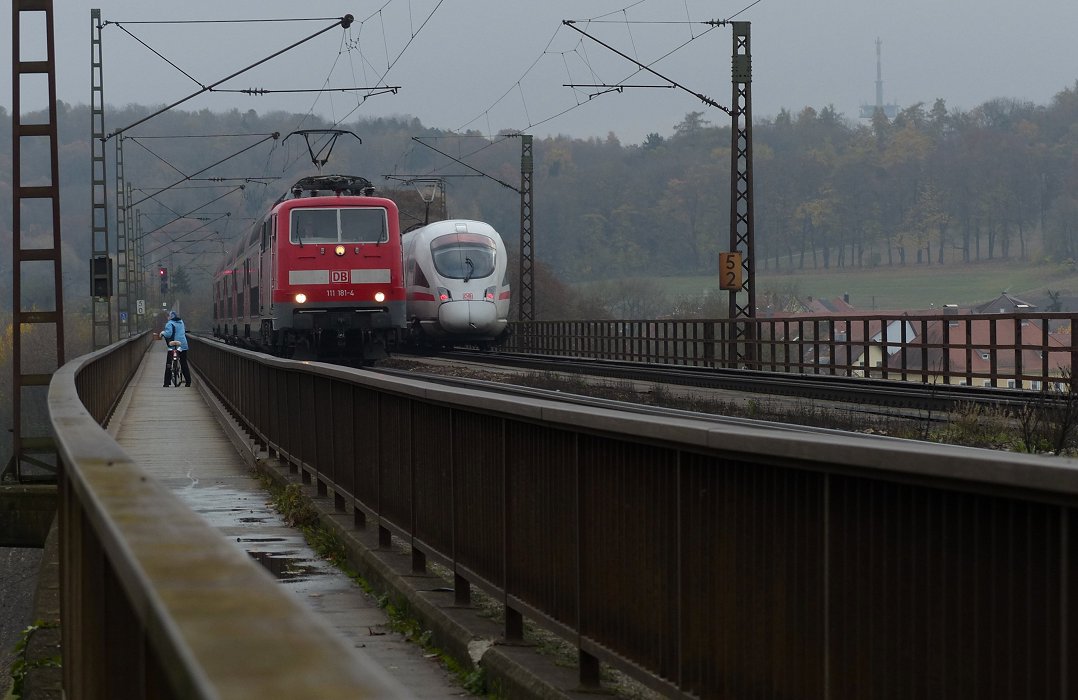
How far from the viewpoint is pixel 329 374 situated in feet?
37.9

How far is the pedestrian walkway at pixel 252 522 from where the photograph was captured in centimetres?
710

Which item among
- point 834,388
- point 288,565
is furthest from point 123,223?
point 288,565

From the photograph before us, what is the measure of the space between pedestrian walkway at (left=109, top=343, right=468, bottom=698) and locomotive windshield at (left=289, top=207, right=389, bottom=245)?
549 cm

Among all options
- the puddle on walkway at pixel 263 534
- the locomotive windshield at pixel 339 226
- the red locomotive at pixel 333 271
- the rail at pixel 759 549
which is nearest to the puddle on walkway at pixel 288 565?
the puddle on walkway at pixel 263 534

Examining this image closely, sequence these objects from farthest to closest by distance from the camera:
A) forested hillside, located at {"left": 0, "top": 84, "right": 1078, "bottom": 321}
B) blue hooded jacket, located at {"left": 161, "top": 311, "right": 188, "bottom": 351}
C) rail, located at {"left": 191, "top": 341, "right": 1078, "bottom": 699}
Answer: forested hillside, located at {"left": 0, "top": 84, "right": 1078, "bottom": 321} → blue hooded jacket, located at {"left": 161, "top": 311, "right": 188, "bottom": 351} → rail, located at {"left": 191, "top": 341, "right": 1078, "bottom": 699}

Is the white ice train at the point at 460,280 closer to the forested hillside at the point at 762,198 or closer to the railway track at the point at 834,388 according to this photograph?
the railway track at the point at 834,388

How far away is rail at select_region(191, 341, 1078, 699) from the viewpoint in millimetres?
3355

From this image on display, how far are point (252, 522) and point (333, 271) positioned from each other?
2095 cm

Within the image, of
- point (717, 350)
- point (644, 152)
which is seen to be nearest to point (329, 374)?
point (717, 350)

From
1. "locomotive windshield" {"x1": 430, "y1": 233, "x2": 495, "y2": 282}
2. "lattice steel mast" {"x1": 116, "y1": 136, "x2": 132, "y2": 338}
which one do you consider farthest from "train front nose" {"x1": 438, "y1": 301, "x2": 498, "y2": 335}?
"lattice steel mast" {"x1": 116, "y1": 136, "x2": 132, "y2": 338}

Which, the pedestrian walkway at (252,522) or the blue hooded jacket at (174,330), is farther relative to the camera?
the blue hooded jacket at (174,330)

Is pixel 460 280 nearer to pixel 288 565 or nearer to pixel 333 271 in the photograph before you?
pixel 333 271

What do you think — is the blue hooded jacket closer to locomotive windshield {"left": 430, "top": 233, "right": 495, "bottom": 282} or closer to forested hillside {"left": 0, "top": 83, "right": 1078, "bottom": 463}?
locomotive windshield {"left": 430, "top": 233, "right": 495, "bottom": 282}

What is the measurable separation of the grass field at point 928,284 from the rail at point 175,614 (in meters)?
90.4
